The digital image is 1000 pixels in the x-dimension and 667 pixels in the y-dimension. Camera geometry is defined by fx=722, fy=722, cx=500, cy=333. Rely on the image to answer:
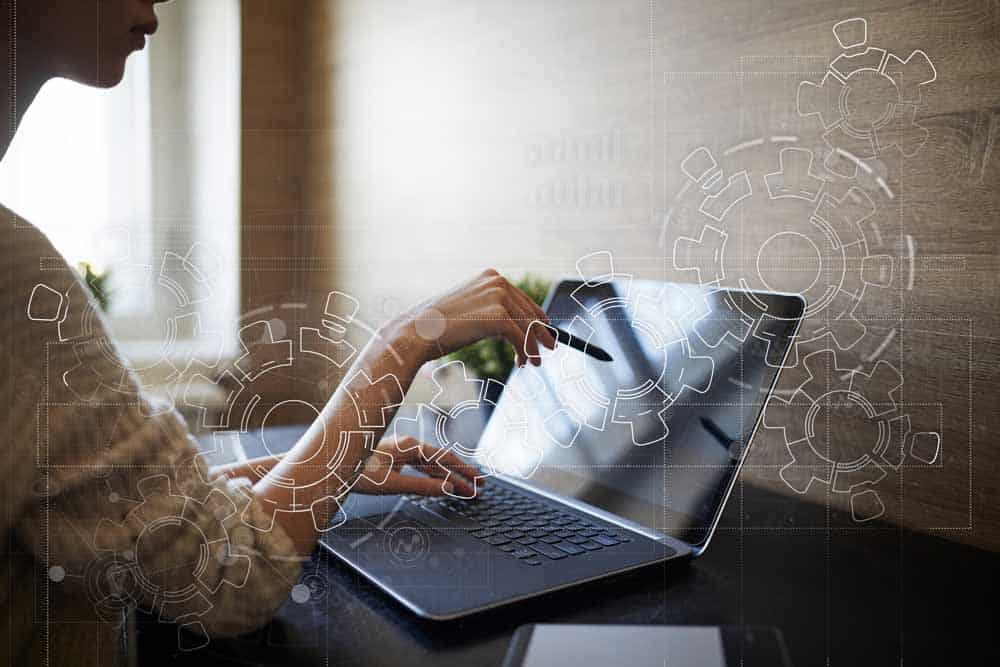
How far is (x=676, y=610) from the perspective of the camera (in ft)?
1.82

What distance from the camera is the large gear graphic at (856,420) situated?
555 millimetres

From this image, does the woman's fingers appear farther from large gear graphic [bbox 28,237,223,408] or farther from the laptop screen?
large gear graphic [bbox 28,237,223,408]

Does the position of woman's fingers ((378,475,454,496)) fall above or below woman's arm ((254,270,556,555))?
below

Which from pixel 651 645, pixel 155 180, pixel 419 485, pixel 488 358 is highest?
pixel 155 180

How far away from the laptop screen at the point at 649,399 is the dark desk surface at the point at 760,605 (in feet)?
0.13

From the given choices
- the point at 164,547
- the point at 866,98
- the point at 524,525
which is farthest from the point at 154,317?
the point at 866,98

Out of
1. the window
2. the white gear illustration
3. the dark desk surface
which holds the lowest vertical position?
the dark desk surface

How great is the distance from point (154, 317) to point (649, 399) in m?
0.40

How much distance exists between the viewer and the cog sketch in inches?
21.4

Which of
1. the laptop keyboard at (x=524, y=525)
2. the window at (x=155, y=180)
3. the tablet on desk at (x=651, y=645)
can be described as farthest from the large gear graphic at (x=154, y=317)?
the tablet on desk at (x=651, y=645)

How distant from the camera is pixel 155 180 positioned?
22.8 inches

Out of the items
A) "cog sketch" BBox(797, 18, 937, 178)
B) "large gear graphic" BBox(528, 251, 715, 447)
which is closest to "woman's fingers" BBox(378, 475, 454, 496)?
"large gear graphic" BBox(528, 251, 715, 447)

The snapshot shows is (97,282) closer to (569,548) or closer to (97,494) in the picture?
(97,494)

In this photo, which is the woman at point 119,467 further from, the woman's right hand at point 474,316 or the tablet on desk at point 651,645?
the tablet on desk at point 651,645
